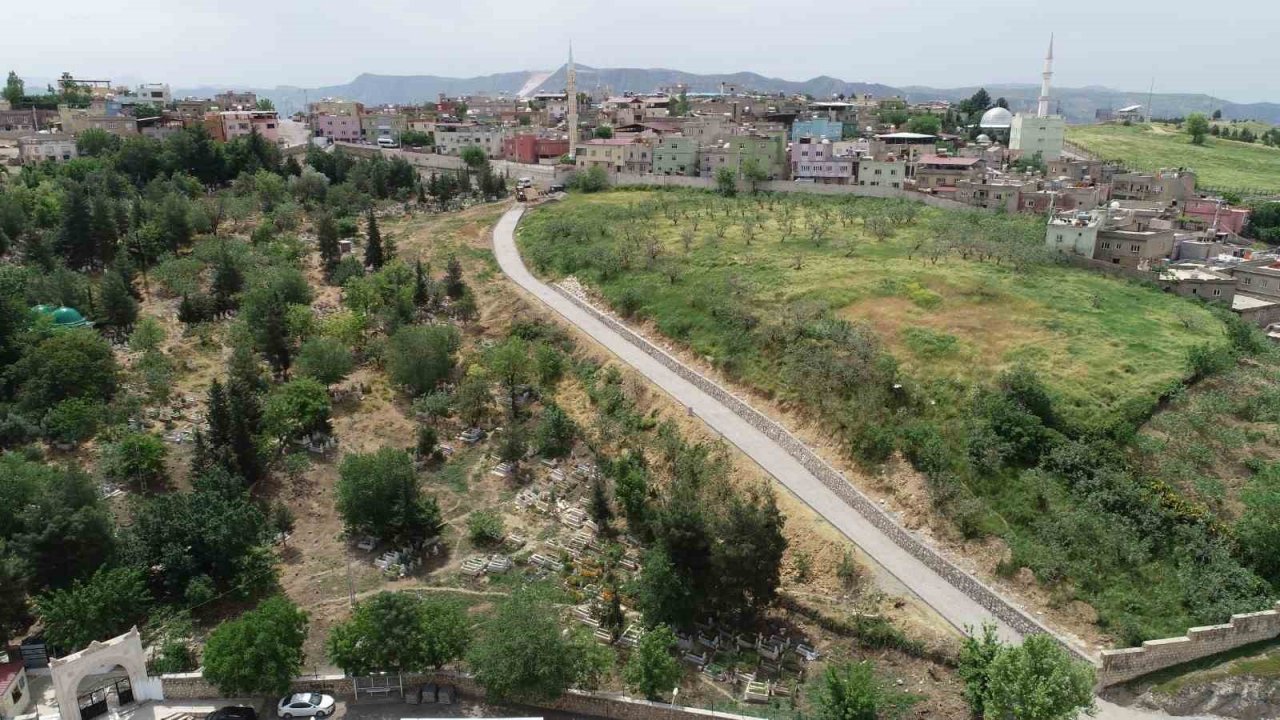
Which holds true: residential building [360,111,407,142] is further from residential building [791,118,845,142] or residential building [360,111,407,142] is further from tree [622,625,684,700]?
tree [622,625,684,700]

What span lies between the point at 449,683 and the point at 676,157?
190 ft

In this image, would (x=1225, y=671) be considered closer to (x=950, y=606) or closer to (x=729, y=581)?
(x=950, y=606)

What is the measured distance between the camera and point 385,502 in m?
25.9

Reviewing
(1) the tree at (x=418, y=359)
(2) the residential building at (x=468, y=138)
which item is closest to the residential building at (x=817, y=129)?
(2) the residential building at (x=468, y=138)

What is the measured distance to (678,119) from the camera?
293ft

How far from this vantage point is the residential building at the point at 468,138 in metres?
82.8

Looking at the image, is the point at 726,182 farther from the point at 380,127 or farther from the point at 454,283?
the point at 380,127

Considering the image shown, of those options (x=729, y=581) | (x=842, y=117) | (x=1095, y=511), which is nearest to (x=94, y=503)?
(x=729, y=581)

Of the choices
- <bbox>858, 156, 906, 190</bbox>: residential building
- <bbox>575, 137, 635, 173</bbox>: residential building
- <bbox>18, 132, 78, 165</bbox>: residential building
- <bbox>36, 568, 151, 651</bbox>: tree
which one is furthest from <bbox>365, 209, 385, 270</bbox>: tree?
<bbox>858, 156, 906, 190</bbox>: residential building

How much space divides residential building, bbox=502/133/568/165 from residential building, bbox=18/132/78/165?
37356mm

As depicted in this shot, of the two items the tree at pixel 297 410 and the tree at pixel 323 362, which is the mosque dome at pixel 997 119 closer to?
the tree at pixel 323 362

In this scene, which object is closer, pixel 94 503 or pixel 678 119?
pixel 94 503

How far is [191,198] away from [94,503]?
45.8m

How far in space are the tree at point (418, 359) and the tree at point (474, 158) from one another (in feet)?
139
